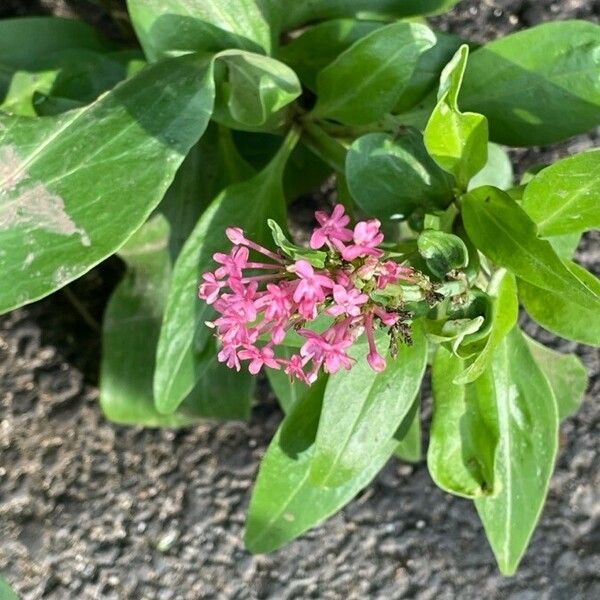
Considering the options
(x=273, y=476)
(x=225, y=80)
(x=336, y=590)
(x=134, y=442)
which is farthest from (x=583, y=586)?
(x=225, y=80)

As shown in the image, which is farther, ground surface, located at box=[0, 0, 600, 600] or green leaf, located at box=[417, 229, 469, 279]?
ground surface, located at box=[0, 0, 600, 600]

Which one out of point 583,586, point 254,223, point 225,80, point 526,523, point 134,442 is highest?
point 225,80

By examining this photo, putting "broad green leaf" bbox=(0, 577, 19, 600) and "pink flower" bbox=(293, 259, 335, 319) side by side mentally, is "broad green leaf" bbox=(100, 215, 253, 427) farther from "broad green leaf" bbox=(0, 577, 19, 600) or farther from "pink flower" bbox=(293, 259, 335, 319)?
"pink flower" bbox=(293, 259, 335, 319)

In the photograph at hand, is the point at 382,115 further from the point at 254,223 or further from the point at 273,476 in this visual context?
the point at 273,476

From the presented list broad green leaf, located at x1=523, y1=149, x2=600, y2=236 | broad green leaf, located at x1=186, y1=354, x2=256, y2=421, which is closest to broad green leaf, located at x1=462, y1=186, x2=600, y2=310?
broad green leaf, located at x1=523, y1=149, x2=600, y2=236

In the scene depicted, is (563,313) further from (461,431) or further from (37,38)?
(37,38)

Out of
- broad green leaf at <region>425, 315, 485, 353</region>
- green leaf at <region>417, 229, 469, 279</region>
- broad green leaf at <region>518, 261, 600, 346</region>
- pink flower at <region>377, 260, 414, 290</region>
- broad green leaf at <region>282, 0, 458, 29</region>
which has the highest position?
broad green leaf at <region>282, 0, 458, 29</region>

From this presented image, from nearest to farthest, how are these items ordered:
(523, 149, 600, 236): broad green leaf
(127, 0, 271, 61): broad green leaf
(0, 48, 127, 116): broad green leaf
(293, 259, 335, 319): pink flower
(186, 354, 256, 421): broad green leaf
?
(293, 259, 335, 319): pink flower, (523, 149, 600, 236): broad green leaf, (127, 0, 271, 61): broad green leaf, (0, 48, 127, 116): broad green leaf, (186, 354, 256, 421): broad green leaf
